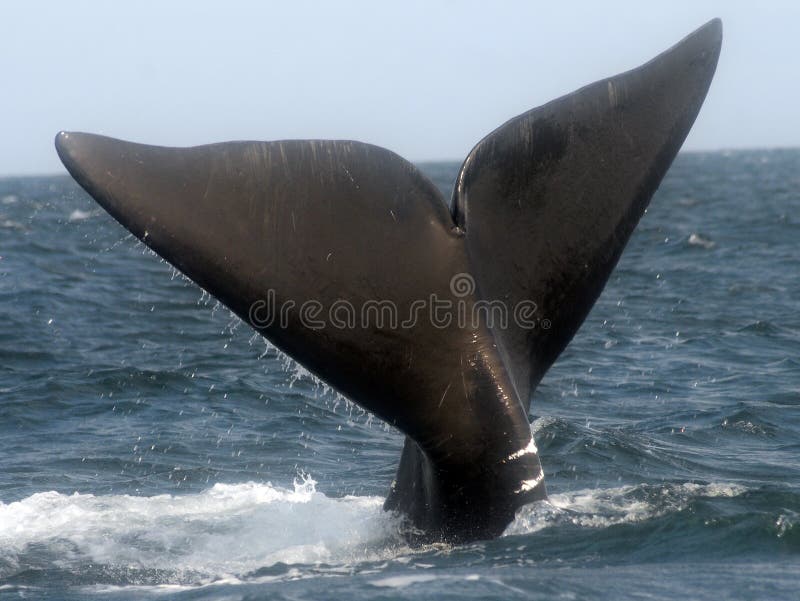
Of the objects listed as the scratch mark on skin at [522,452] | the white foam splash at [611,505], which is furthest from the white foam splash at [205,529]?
the scratch mark on skin at [522,452]

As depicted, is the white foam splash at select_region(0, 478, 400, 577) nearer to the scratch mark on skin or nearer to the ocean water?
the ocean water

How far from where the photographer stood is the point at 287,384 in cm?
1234

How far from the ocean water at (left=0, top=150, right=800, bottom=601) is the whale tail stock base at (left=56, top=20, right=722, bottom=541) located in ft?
1.75

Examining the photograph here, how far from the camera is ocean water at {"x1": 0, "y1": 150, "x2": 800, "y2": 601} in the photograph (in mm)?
5500

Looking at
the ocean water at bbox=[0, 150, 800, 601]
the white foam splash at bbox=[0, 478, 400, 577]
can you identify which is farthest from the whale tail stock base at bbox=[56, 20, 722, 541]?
the white foam splash at bbox=[0, 478, 400, 577]

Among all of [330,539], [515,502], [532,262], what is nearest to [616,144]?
[532,262]

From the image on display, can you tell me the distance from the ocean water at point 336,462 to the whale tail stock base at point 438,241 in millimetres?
535

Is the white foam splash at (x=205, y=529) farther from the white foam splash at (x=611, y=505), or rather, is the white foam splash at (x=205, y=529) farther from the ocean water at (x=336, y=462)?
the white foam splash at (x=611, y=505)

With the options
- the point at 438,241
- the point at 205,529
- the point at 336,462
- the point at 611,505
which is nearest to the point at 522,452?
the point at 438,241

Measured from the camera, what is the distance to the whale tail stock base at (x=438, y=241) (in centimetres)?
471

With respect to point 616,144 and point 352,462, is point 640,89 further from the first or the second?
point 352,462

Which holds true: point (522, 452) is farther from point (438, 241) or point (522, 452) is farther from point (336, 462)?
point (336, 462)

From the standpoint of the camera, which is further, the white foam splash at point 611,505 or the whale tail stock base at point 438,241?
the white foam splash at point 611,505

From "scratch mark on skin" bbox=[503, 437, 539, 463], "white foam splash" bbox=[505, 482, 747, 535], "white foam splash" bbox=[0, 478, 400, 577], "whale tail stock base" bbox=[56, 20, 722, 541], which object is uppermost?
"whale tail stock base" bbox=[56, 20, 722, 541]
